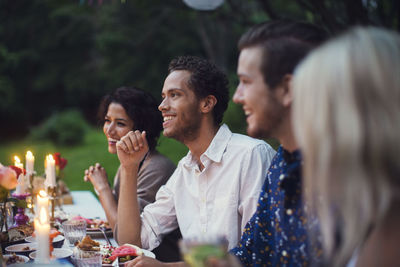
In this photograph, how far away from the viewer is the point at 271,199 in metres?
2.03

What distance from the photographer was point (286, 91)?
171 centimetres

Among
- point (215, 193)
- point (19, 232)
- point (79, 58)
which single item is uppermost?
point (79, 58)

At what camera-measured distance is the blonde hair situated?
105 centimetres

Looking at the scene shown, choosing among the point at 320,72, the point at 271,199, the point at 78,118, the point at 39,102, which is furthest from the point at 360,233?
the point at 39,102

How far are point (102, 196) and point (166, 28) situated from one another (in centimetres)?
1590

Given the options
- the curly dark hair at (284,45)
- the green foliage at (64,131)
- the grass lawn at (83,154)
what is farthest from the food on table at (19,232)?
the green foliage at (64,131)

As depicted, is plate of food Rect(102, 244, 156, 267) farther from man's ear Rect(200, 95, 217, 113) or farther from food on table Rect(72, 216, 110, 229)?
man's ear Rect(200, 95, 217, 113)

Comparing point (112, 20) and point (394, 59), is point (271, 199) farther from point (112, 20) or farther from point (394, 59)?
point (112, 20)

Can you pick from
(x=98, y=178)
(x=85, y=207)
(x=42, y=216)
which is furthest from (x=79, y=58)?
(x=42, y=216)

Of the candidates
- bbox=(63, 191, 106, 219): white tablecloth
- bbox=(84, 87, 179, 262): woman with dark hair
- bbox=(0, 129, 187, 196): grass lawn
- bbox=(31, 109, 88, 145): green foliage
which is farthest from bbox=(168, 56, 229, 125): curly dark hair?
bbox=(31, 109, 88, 145): green foliage

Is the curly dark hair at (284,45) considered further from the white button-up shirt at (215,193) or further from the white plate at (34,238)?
the white plate at (34,238)

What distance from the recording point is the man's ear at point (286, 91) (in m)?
1.69

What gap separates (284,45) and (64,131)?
1420 centimetres

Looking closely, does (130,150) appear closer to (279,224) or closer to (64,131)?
(279,224)
